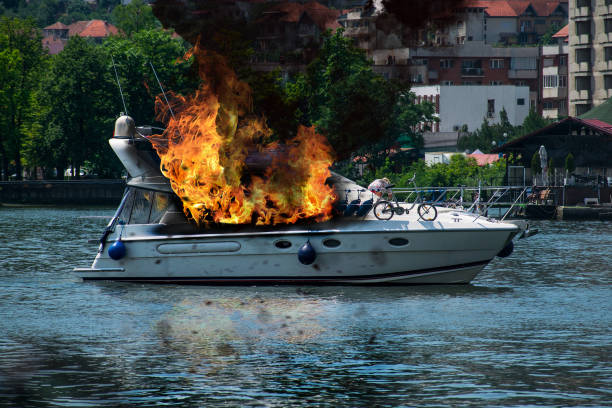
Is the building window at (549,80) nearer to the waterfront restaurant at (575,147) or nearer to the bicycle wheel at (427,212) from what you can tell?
the waterfront restaurant at (575,147)

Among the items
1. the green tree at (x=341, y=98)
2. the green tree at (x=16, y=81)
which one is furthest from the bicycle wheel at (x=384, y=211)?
the green tree at (x=16, y=81)

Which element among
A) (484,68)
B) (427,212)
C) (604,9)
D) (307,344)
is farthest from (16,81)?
(307,344)

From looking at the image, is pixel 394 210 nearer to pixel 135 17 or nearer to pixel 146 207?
pixel 146 207

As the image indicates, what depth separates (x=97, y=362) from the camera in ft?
86.8

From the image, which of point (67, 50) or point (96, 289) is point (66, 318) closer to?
point (96, 289)

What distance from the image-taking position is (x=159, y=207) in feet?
128

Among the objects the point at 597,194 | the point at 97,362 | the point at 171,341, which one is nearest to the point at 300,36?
the point at 171,341

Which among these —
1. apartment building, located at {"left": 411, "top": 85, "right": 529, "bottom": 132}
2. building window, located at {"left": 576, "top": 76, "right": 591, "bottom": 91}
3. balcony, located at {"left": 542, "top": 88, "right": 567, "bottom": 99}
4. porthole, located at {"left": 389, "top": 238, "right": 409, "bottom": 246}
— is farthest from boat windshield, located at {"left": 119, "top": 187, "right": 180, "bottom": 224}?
balcony, located at {"left": 542, "top": 88, "right": 567, "bottom": 99}

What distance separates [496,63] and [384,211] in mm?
158219

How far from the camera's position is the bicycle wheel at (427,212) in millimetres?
36969

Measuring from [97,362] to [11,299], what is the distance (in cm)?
1285

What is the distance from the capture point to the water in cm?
2325

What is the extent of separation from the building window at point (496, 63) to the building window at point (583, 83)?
3618 cm

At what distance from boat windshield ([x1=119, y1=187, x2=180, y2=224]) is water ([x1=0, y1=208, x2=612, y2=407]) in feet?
8.27
